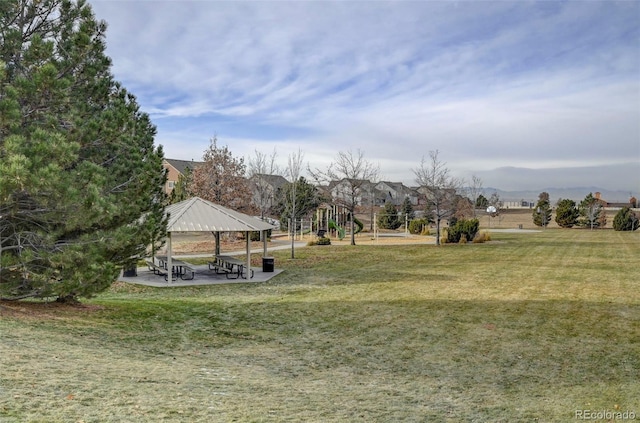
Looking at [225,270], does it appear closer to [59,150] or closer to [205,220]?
[205,220]

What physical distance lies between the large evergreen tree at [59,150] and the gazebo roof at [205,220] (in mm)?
5838

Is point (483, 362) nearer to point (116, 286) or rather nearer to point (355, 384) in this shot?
point (355, 384)

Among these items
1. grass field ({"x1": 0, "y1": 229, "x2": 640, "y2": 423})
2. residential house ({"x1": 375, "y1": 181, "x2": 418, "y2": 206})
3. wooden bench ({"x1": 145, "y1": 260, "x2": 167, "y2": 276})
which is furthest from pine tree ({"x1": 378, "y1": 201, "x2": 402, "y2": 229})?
wooden bench ({"x1": 145, "y1": 260, "x2": 167, "y2": 276})

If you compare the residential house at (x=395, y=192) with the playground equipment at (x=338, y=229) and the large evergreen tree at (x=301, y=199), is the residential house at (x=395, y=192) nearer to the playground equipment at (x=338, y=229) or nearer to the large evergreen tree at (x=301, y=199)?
the large evergreen tree at (x=301, y=199)

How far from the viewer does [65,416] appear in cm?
398

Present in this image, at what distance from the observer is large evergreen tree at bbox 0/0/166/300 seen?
7148 mm

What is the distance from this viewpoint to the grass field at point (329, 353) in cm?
481

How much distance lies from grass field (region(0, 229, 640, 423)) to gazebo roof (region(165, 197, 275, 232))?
6.63ft

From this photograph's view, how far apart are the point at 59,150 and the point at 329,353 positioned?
18.0ft

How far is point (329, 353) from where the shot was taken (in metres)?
7.91

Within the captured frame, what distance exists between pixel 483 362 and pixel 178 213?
11.8 m

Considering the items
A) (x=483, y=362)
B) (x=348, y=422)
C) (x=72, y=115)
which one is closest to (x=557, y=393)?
(x=483, y=362)

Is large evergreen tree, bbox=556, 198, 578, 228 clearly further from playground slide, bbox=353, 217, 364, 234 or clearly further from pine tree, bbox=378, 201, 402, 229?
playground slide, bbox=353, 217, 364, 234

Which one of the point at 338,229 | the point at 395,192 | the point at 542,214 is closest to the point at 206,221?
the point at 338,229
